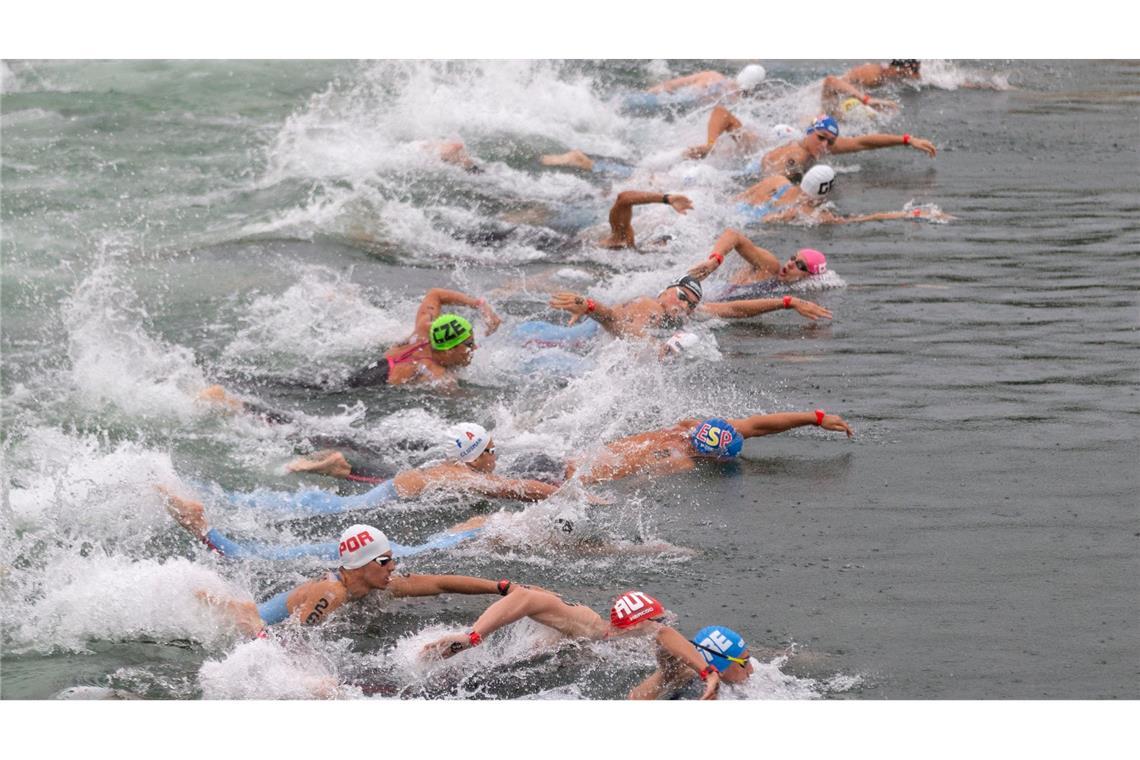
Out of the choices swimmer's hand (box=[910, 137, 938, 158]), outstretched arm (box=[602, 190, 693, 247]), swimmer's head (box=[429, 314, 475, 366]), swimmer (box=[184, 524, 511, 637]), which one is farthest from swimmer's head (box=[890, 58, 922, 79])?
swimmer (box=[184, 524, 511, 637])

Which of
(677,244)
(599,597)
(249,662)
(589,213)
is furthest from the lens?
(589,213)

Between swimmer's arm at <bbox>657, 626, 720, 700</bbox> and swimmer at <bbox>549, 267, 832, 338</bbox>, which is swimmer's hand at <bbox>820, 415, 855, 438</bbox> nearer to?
swimmer at <bbox>549, 267, 832, 338</bbox>

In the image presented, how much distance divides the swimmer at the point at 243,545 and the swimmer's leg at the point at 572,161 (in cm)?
1062

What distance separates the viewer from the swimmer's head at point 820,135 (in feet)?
64.8

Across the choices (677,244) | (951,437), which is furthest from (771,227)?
(951,437)

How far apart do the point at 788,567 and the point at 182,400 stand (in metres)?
5.99

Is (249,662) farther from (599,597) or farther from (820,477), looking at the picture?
(820,477)

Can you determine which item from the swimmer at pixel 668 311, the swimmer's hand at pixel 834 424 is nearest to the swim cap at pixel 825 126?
the swimmer at pixel 668 311

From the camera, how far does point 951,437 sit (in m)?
13.3

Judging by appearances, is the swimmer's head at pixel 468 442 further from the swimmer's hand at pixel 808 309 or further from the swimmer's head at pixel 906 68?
the swimmer's head at pixel 906 68

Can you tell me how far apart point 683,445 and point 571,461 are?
1.00 m

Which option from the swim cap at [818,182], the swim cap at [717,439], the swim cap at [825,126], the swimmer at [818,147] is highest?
the swim cap at [825,126]

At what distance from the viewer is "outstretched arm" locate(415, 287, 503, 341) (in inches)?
587

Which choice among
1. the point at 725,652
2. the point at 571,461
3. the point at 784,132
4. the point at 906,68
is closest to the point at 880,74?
the point at 906,68
